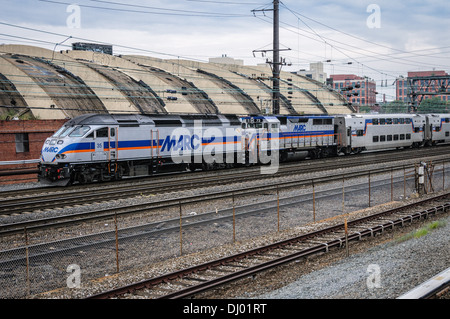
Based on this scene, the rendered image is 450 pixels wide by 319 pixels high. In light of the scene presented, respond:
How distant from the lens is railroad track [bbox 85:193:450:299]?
38.5 feet

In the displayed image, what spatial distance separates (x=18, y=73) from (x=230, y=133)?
1997 centimetres

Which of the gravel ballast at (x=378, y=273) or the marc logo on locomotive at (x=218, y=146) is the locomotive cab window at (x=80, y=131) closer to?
the marc logo on locomotive at (x=218, y=146)

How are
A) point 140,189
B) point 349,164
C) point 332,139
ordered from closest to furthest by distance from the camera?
point 140,189
point 349,164
point 332,139

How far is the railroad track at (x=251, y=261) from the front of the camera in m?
11.7

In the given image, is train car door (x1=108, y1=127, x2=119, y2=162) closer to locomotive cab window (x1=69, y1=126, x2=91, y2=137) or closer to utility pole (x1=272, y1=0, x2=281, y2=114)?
locomotive cab window (x1=69, y1=126, x2=91, y2=137)

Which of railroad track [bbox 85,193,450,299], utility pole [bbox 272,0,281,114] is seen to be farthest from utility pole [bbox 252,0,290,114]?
railroad track [bbox 85,193,450,299]

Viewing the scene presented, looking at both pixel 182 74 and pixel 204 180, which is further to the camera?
pixel 182 74

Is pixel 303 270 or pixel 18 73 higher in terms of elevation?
pixel 18 73

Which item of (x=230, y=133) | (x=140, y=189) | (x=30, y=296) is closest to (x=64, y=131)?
(x=140, y=189)

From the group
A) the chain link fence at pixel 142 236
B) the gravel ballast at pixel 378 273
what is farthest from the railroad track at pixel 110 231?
the gravel ballast at pixel 378 273

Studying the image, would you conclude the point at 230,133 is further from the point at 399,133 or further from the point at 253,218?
the point at 399,133

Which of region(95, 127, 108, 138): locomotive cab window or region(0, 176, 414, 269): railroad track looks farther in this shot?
region(95, 127, 108, 138): locomotive cab window

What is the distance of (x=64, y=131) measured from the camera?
27047 millimetres

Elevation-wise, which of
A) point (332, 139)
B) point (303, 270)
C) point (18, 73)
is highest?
point (18, 73)
